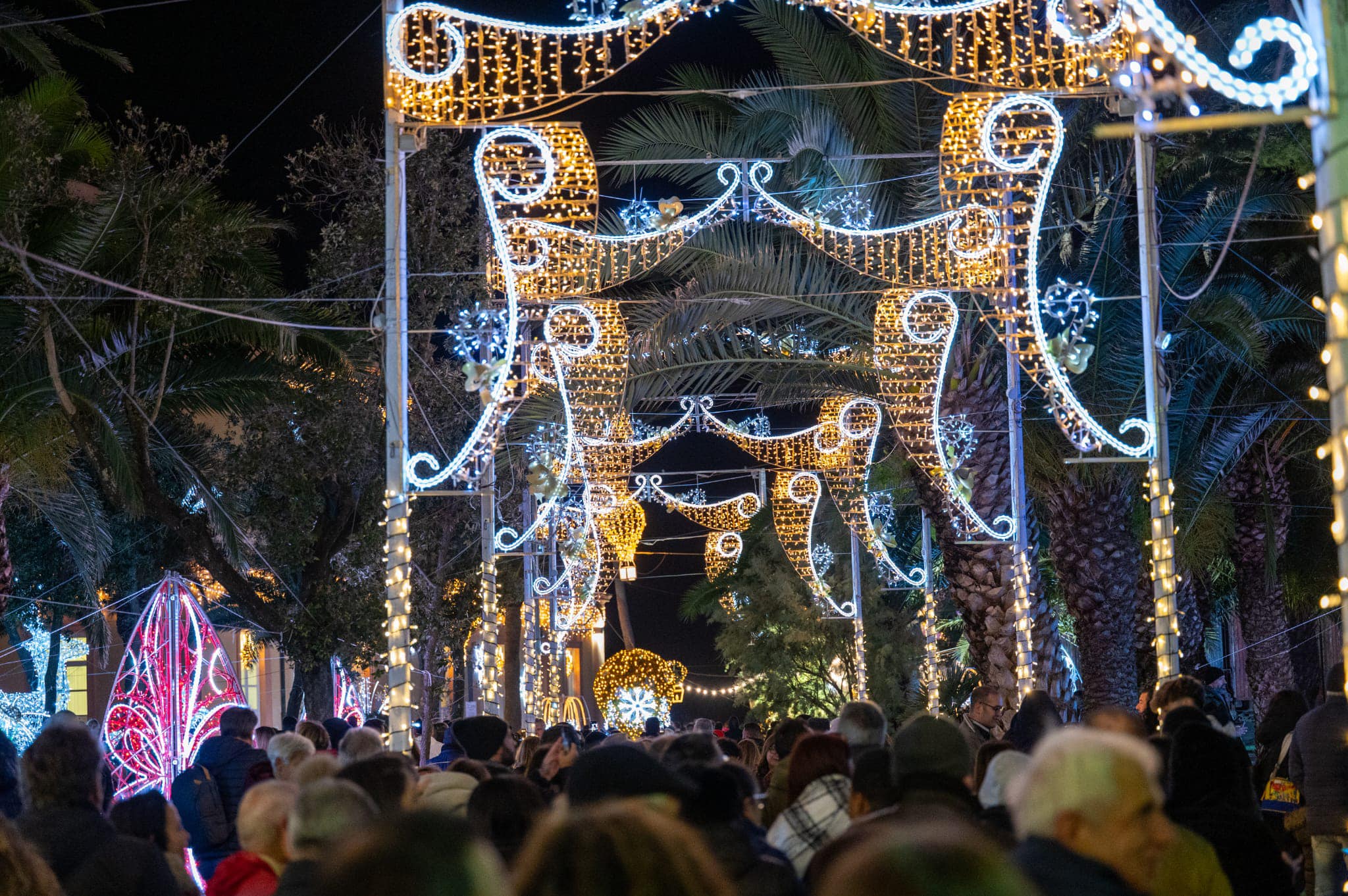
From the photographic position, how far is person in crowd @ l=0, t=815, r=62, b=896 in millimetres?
4395

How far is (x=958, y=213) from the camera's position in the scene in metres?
13.6

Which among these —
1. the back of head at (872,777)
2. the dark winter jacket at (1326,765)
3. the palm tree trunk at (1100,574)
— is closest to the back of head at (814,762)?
the back of head at (872,777)

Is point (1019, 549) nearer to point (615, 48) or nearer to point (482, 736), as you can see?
point (615, 48)

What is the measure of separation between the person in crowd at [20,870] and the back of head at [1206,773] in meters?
3.79

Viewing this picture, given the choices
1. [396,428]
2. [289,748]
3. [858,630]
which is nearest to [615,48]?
[396,428]

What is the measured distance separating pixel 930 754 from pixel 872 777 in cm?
47

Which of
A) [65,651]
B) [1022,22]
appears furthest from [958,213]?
[65,651]

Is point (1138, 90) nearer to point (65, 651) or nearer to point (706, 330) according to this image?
point (706, 330)

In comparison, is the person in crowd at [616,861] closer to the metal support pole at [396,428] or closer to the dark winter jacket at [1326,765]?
the dark winter jacket at [1326,765]

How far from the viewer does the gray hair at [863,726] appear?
716cm

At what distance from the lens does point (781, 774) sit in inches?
304

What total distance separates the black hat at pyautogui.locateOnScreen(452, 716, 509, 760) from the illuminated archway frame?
4147mm

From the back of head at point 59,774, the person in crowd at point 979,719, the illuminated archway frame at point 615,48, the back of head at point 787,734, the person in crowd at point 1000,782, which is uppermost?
the illuminated archway frame at point 615,48

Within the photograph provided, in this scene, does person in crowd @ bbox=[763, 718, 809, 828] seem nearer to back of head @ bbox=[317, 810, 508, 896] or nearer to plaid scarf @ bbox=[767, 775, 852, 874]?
plaid scarf @ bbox=[767, 775, 852, 874]
